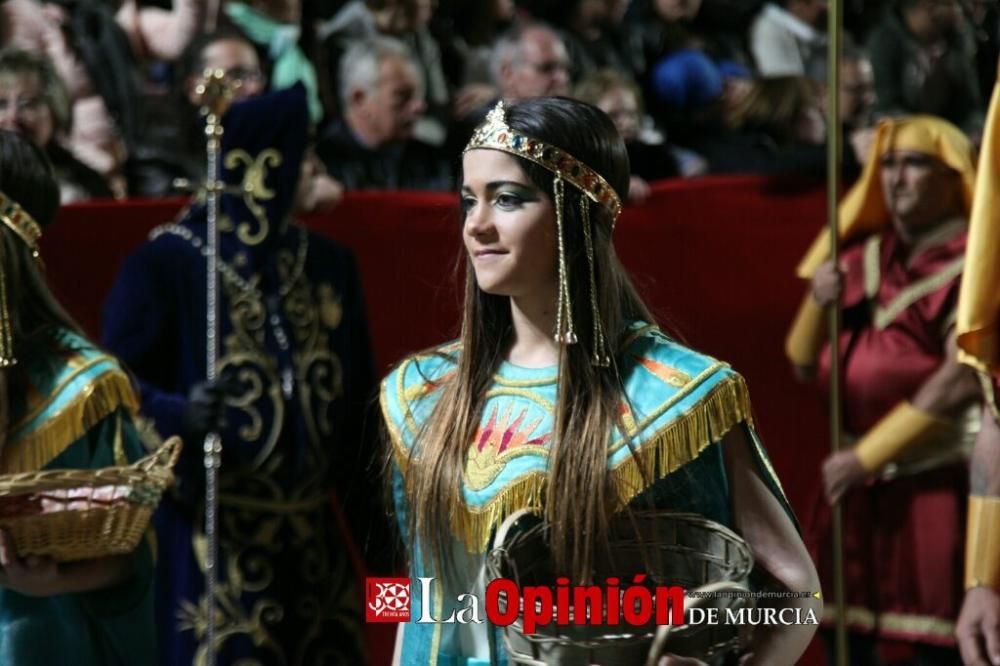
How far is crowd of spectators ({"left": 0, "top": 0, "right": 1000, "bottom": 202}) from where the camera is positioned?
5.54m

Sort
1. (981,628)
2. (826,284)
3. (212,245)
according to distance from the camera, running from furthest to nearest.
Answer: (826,284), (212,245), (981,628)

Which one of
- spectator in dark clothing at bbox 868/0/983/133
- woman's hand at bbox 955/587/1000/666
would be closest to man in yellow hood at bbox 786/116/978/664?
spectator in dark clothing at bbox 868/0/983/133

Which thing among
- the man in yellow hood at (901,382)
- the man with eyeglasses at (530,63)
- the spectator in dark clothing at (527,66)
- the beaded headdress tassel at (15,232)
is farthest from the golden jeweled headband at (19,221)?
the man in yellow hood at (901,382)

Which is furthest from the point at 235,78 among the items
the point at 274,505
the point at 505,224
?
the point at 505,224

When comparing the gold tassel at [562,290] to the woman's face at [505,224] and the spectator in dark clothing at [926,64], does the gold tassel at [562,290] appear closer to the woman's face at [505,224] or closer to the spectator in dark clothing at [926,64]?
the woman's face at [505,224]

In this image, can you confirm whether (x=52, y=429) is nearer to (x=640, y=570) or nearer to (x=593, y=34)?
(x=640, y=570)

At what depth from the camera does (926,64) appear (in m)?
5.71

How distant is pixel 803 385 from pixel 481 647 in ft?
7.58

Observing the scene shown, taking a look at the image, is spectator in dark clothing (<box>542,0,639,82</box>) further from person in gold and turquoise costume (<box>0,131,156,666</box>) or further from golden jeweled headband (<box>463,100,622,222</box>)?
golden jeweled headband (<box>463,100,622,222</box>)

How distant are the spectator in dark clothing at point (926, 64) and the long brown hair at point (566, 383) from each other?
246cm

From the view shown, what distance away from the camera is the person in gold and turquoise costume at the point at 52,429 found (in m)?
3.91

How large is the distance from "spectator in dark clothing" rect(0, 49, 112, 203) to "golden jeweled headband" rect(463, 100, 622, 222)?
2.13m

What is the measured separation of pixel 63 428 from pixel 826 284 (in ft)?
7.16

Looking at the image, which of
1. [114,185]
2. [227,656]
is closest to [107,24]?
[114,185]
